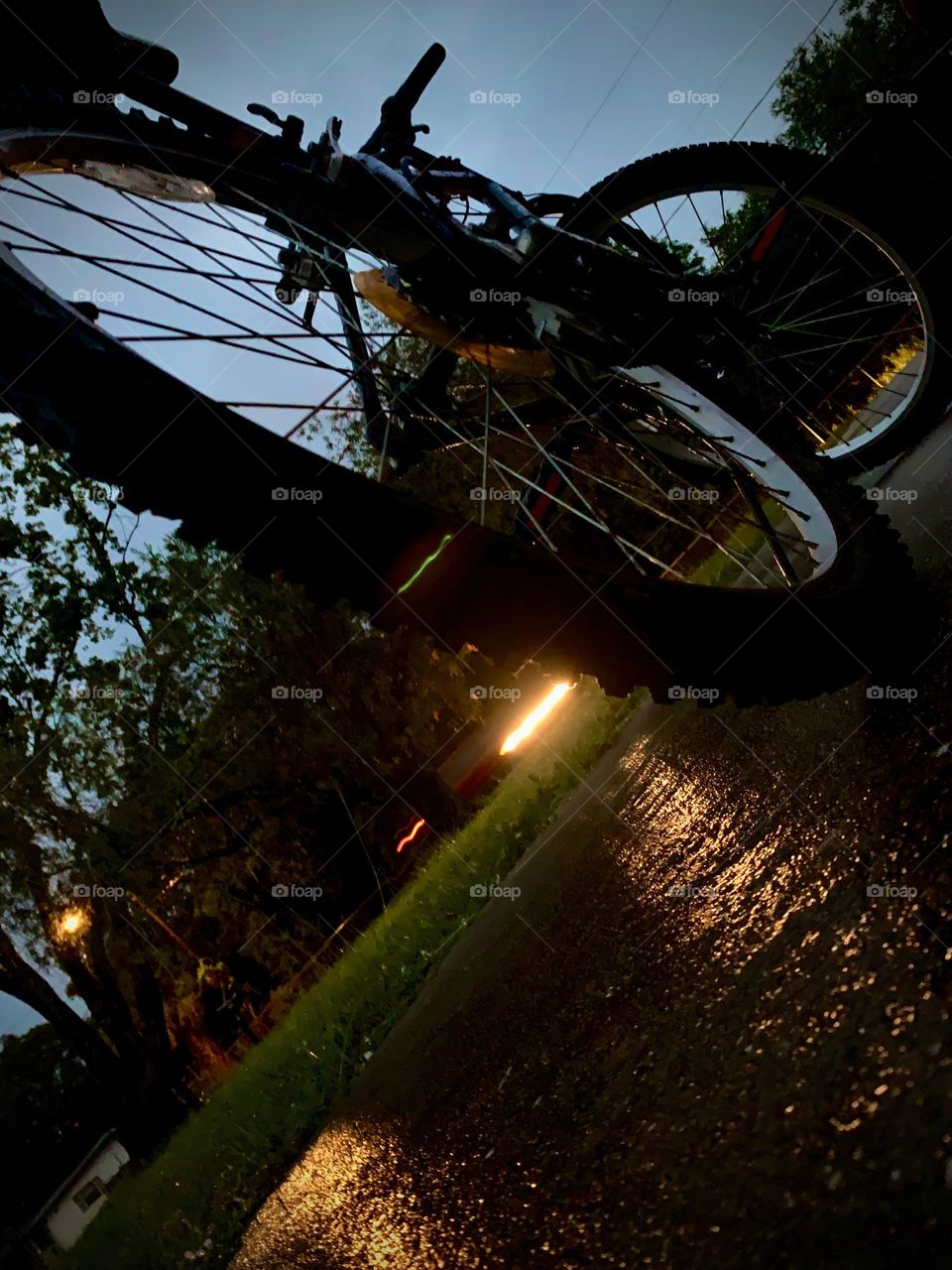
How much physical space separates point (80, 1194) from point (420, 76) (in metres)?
48.6

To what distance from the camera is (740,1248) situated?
3.09ft

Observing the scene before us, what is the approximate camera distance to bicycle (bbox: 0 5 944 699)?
1510 mm

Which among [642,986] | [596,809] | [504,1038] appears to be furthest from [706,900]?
[596,809]

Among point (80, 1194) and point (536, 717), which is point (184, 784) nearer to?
point (536, 717)

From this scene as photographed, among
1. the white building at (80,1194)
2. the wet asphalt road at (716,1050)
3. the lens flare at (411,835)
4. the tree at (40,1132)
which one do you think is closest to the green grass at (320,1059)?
the wet asphalt road at (716,1050)

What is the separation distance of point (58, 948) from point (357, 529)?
14.9 m

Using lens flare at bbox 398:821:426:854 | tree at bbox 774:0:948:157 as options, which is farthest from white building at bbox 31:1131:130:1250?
tree at bbox 774:0:948:157

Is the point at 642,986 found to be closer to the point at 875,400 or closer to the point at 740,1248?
the point at 740,1248

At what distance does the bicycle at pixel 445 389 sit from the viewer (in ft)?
4.95

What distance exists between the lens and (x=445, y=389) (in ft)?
12.2

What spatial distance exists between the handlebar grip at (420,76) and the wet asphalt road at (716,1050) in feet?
9.97

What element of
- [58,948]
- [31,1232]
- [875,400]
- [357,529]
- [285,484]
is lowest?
[31,1232]

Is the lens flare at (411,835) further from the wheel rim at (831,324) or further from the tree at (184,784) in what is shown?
the wheel rim at (831,324)

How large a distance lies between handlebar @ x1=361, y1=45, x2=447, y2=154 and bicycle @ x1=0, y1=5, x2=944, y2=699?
0.01 meters
